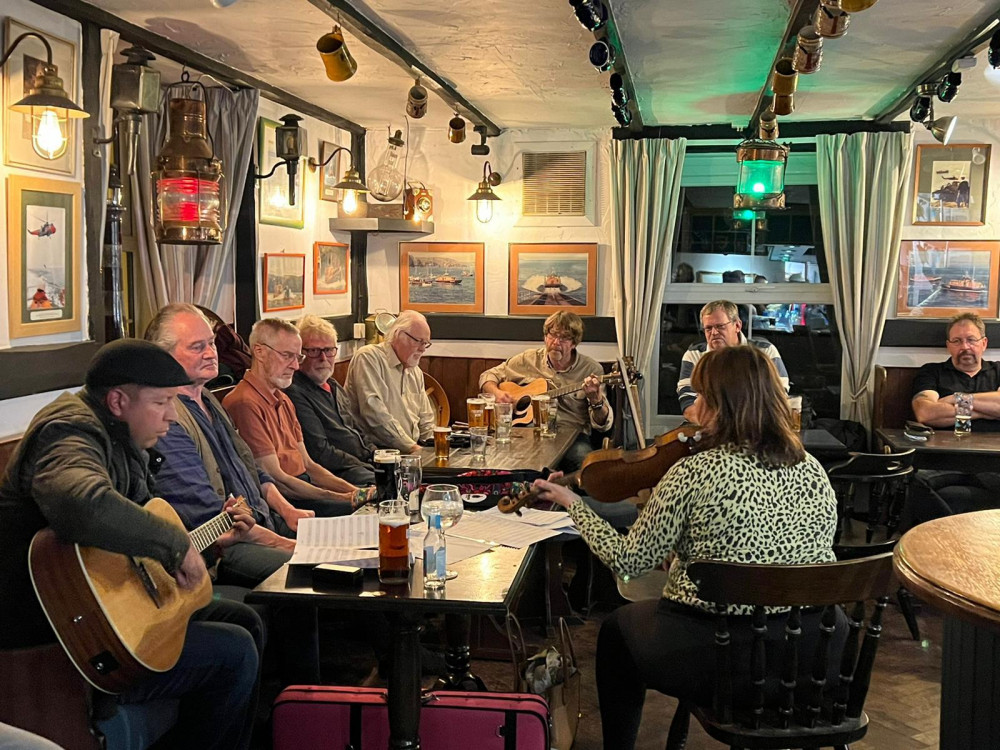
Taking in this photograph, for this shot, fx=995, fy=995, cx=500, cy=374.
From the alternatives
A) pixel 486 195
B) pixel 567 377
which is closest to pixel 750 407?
pixel 567 377

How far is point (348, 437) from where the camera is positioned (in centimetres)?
476

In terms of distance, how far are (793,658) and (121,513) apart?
163 centimetres

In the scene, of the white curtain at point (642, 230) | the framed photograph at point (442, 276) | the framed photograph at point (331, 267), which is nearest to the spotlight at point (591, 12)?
the white curtain at point (642, 230)

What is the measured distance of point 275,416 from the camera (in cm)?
418

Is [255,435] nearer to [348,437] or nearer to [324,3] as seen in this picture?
[348,437]

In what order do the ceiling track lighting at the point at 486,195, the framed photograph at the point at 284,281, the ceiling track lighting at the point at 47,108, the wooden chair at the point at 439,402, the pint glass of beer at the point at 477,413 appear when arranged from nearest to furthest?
the ceiling track lighting at the point at 47,108 → the pint glass of beer at the point at 477,413 → the framed photograph at the point at 284,281 → the wooden chair at the point at 439,402 → the ceiling track lighting at the point at 486,195

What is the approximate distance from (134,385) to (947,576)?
1.96 metres

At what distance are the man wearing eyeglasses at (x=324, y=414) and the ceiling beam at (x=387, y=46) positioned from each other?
4.24ft

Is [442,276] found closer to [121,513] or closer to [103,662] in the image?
[121,513]

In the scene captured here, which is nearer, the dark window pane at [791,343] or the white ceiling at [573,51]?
the white ceiling at [573,51]

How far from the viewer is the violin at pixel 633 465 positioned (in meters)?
→ 4.19

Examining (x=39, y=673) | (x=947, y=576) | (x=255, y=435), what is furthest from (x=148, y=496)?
(x=947, y=576)

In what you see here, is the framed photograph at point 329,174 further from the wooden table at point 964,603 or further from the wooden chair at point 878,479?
the wooden table at point 964,603

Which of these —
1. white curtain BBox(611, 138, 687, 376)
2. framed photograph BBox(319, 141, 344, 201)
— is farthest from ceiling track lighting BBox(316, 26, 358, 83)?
white curtain BBox(611, 138, 687, 376)
